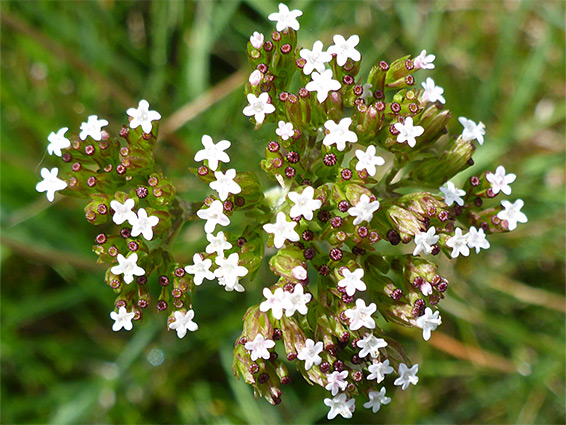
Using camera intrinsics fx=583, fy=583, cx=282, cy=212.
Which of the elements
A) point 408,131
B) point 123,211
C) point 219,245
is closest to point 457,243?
point 408,131

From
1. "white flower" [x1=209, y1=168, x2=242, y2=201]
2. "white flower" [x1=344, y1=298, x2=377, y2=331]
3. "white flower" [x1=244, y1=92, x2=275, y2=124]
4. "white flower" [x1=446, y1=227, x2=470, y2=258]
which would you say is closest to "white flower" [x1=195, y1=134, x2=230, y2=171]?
"white flower" [x1=209, y1=168, x2=242, y2=201]

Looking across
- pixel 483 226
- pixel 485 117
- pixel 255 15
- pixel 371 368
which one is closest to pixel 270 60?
pixel 483 226

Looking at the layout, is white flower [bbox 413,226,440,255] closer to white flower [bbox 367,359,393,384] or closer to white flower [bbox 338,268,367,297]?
white flower [bbox 338,268,367,297]

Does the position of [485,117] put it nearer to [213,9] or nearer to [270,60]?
[213,9]

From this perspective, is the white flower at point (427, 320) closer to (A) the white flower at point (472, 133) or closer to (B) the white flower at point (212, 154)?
(A) the white flower at point (472, 133)

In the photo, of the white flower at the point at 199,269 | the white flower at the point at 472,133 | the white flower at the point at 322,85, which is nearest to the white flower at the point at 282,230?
Result: the white flower at the point at 199,269
